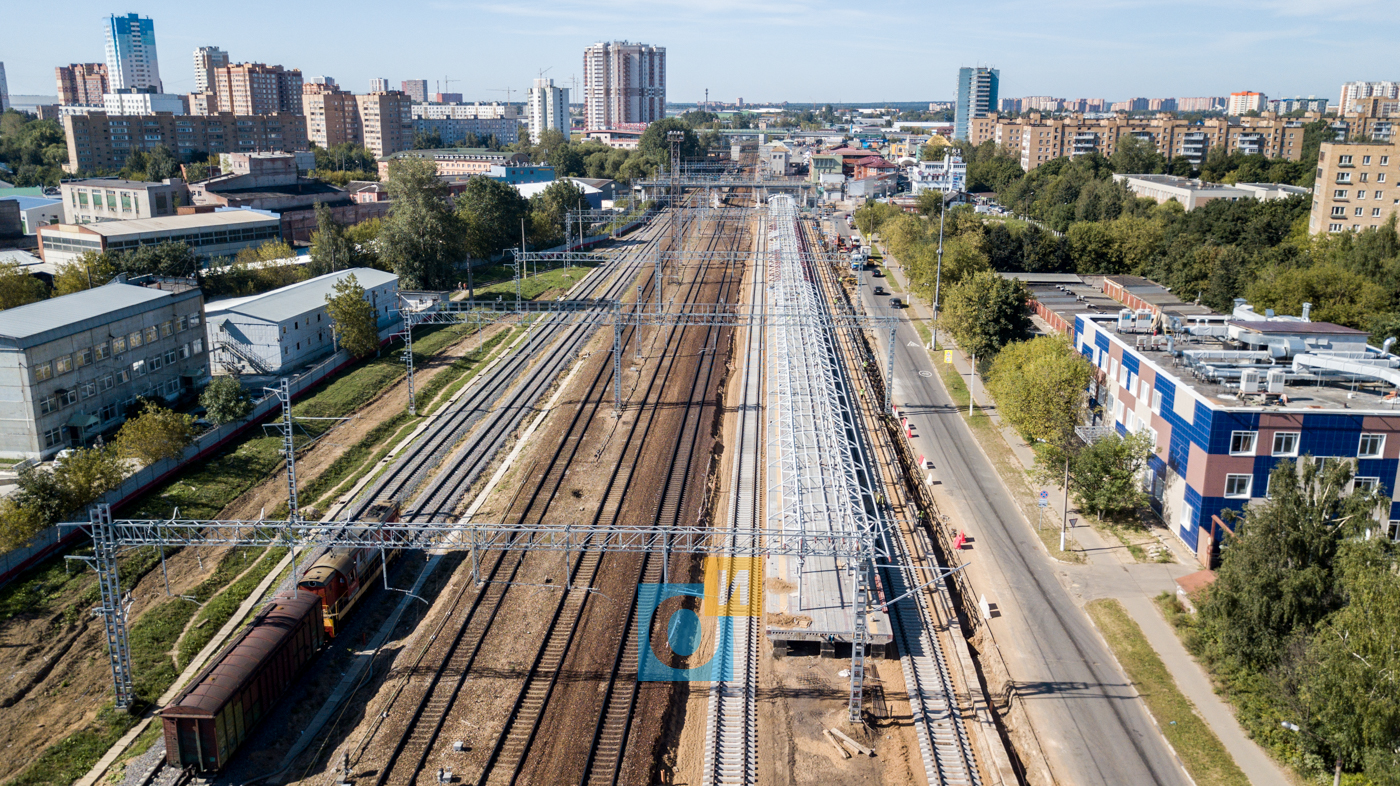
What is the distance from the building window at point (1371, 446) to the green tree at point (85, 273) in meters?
57.0

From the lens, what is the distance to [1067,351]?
38844 millimetres

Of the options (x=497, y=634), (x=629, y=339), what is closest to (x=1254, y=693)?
(x=497, y=634)

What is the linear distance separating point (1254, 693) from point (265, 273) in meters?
58.0

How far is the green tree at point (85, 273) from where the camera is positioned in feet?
168

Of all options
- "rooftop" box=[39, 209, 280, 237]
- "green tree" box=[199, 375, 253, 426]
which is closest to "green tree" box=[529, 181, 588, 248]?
"rooftop" box=[39, 209, 280, 237]

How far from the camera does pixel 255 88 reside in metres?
177

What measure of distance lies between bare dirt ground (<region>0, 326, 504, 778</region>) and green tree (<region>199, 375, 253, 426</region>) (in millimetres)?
7176

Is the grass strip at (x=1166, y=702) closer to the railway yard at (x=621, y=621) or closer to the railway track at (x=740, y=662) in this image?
the railway yard at (x=621, y=621)

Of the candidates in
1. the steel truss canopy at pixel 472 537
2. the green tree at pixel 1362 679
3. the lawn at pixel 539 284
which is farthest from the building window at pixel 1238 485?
the lawn at pixel 539 284

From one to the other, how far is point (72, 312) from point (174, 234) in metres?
30.4

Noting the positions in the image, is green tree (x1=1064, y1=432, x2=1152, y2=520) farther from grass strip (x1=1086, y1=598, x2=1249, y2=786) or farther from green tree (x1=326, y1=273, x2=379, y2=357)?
green tree (x1=326, y1=273, x2=379, y2=357)

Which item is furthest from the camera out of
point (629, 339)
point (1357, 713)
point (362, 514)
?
point (629, 339)

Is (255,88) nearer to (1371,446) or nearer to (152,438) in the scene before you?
(152,438)

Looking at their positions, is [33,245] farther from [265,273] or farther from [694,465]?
[694,465]
